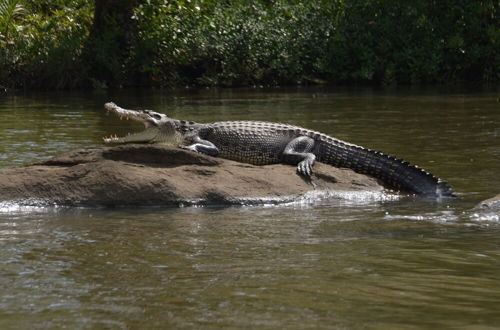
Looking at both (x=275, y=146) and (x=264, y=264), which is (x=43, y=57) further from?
(x=264, y=264)

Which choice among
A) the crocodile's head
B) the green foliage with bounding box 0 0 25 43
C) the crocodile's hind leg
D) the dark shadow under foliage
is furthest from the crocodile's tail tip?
the green foliage with bounding box 0 0 25 43

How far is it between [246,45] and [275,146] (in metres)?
13.7

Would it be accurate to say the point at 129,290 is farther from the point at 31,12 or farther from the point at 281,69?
the point at 31,12

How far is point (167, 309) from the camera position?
13.4ft

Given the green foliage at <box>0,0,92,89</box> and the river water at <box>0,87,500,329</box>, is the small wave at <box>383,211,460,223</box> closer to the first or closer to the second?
the river water at <box>0,87,500,329</box>

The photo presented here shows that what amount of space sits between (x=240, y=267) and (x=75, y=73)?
57.4 ft

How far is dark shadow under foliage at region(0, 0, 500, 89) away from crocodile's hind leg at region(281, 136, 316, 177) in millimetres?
13786

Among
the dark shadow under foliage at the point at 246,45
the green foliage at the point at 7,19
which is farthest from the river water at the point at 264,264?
the green foliage at the point at 7,19

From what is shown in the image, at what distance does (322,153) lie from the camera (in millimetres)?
8312

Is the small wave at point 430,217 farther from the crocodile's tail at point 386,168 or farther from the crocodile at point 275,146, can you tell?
the crocodile at point 275,146

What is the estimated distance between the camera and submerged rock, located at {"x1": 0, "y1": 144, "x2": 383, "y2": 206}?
6.97m

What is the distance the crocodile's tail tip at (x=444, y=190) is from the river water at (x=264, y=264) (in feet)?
0.57

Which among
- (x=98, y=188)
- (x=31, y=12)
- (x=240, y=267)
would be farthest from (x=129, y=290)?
(x=31, y=12)

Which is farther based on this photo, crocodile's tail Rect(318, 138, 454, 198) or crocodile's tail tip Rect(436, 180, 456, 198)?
crocodile's tail Rect(318, 138, 454, 198)
